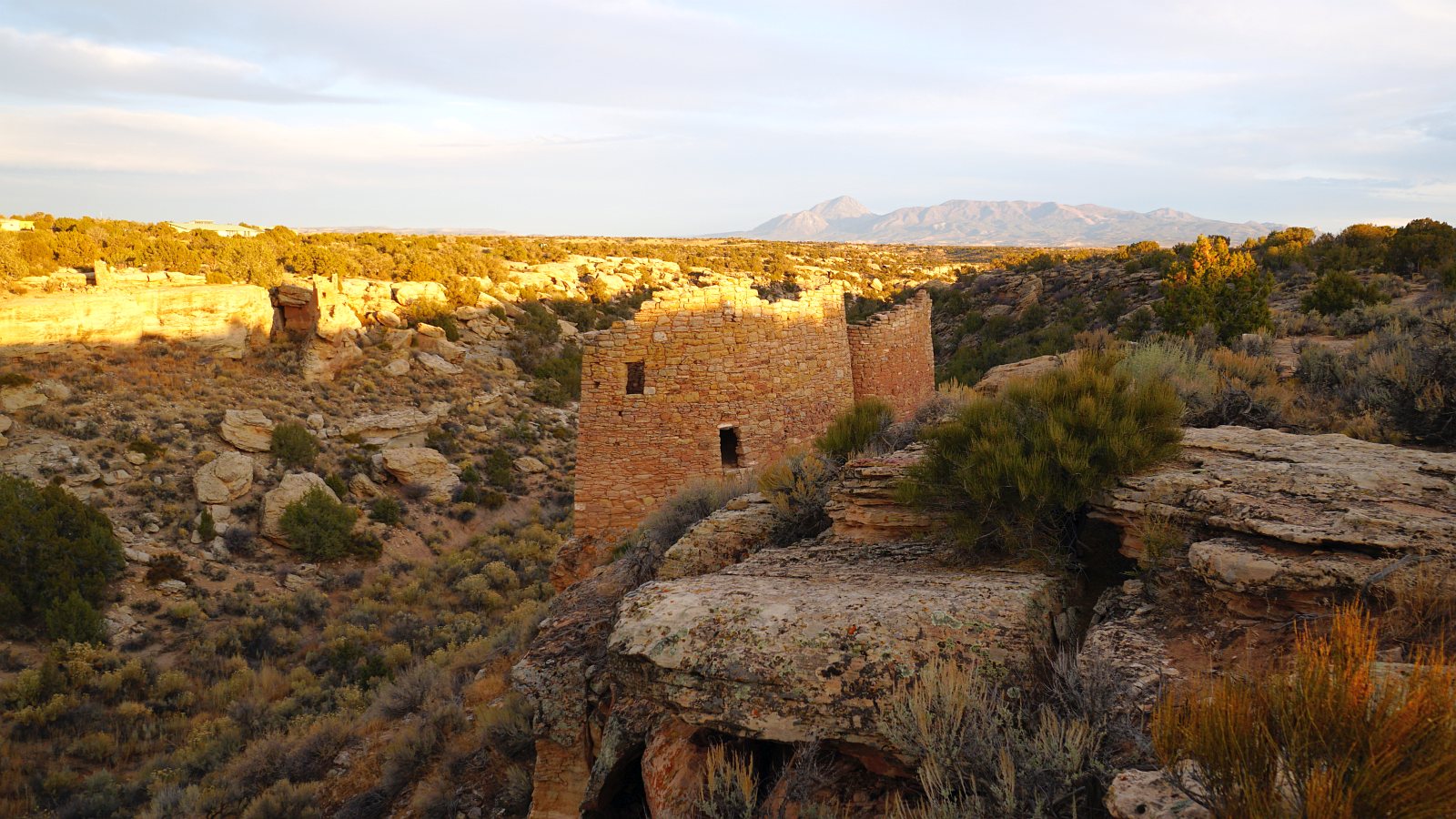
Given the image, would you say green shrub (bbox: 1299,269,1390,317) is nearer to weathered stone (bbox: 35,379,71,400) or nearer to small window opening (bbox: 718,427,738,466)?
small window opening (bbox: 718,427,738,466)

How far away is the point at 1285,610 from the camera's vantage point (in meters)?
3.43

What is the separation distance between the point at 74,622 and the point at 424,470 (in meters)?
8.33

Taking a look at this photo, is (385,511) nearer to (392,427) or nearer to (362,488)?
(362,488)

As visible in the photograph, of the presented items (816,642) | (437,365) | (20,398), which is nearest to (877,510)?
(816,642)

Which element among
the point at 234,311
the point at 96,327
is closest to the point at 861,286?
the point at 234,311

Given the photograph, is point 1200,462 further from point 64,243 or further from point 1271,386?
point 64,243

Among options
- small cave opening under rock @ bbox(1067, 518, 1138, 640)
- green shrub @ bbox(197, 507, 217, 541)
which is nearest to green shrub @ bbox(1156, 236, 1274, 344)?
small cave opening under rock @ bbox(1067, 518, 1138, 640)

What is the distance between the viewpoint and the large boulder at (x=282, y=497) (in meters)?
A: 15.5

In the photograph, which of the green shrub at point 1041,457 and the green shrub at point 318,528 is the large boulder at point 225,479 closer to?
the green shrub at point 318,528

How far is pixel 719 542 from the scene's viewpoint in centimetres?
626

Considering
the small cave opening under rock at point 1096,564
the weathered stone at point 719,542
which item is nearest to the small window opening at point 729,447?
the weathered stone at point 719,542

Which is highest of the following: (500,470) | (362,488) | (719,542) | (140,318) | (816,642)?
(140,318)

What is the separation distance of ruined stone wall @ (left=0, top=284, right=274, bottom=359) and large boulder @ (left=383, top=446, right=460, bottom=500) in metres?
5.84

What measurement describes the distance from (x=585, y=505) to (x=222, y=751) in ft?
18.1
